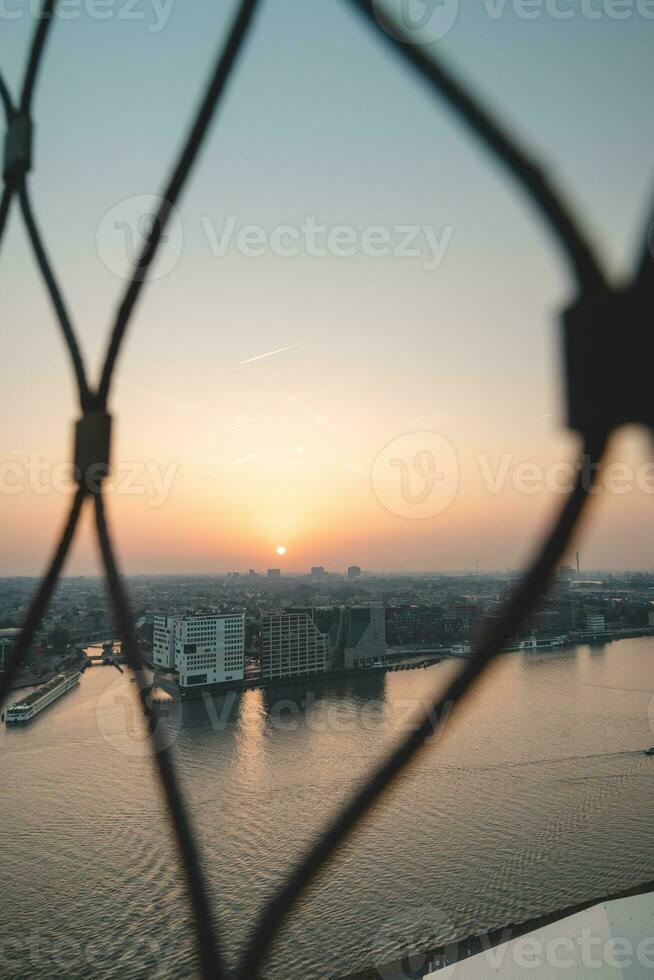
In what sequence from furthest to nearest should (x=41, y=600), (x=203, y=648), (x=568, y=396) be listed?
(x=203, y=648) < (x=41, y=600) < (x=568, y=396)

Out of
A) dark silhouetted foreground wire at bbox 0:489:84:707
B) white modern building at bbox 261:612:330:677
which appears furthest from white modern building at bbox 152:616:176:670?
dark silhouetted foreground wire at bbox 0:489:84:707

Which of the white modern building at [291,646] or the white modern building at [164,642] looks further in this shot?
the white modern building at [291,646]

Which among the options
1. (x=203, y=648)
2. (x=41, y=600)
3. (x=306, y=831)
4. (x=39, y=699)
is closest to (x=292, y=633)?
(x=203, y=648)

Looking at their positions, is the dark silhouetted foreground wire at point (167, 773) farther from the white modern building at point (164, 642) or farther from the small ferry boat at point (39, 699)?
the white modern building at point (164, 642)

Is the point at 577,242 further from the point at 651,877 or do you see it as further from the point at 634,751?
the point at 634,751

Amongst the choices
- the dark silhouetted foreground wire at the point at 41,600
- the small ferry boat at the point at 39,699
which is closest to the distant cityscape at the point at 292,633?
the small ferry boat at the point at 39,699

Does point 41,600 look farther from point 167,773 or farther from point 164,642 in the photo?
point 164,642
